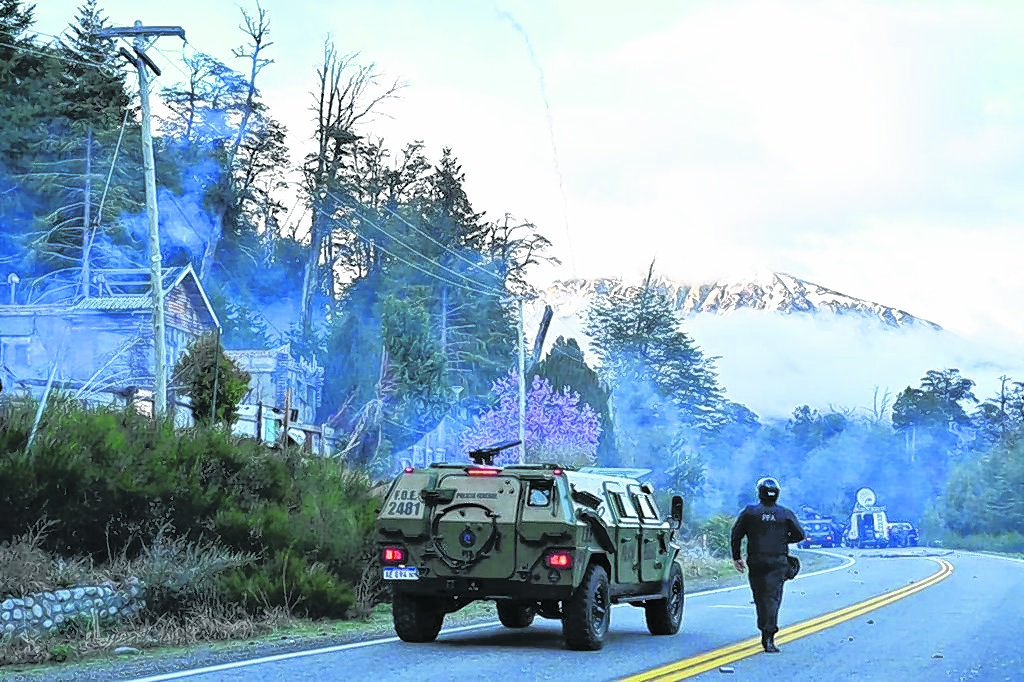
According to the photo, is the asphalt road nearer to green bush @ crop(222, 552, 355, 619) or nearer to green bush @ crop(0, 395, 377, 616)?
green bush @ crop(222, 552, 355, 619)

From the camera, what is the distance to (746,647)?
13.9m

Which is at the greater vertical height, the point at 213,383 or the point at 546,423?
the point at 546,423

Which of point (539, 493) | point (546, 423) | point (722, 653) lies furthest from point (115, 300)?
point (722, 653)

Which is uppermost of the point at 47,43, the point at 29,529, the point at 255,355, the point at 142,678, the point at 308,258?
the point at 47,43

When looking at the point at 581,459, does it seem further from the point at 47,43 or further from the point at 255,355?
the point at 47,43

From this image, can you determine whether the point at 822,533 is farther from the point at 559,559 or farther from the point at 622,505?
the point at 559,559

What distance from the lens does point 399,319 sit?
5381 cm

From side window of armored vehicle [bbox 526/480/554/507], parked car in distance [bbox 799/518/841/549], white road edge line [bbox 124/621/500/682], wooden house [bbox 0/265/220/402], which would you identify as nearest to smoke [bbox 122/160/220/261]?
wooden house [bbox 0/265/220/402]

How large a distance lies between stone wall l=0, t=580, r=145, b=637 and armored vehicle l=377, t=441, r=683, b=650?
345cm

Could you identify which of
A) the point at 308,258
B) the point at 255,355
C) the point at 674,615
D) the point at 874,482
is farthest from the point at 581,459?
the point at 874,482

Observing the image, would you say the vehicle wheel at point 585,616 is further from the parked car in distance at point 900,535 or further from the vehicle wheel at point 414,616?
the parked car in distance at point 900,535

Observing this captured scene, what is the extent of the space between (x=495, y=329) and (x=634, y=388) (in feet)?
69.2

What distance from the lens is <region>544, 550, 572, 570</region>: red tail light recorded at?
13.0 metres

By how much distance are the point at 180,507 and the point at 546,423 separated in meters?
43.3
